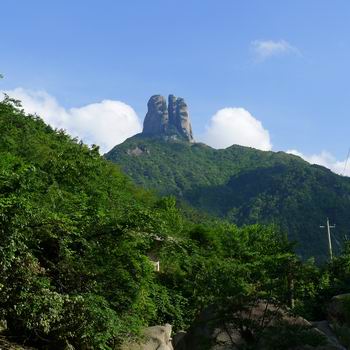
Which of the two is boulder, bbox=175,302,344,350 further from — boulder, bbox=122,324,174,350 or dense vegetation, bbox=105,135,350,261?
dense vegetation, bbox=105,135,350,261

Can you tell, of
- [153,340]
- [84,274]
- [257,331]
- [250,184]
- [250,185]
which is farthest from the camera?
[250,184]

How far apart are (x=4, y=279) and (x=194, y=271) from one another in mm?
16997

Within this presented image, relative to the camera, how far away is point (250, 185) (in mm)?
144875

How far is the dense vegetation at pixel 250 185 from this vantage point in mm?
98125

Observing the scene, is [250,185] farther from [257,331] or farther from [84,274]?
[257,331]

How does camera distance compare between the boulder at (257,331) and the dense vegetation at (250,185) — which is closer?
the boulder at (257,331)

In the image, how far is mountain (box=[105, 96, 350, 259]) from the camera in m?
98.1

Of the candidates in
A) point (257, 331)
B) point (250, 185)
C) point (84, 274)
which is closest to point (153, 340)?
point (84, 274)

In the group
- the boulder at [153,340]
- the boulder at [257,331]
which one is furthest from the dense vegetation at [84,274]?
the boulder at [153,340]

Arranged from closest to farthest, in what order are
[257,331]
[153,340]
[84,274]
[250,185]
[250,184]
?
[257,331]
[84,274]
[153,340]
[250,185]
[250,184]

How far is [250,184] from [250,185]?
105 centimetres

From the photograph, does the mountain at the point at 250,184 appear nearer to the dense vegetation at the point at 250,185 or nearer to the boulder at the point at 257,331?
the dense vegetation at the point at 250,185

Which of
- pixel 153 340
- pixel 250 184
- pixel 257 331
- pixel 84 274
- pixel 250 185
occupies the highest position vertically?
pixel 250 184

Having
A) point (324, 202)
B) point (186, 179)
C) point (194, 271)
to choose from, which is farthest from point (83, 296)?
point (186, 179)
